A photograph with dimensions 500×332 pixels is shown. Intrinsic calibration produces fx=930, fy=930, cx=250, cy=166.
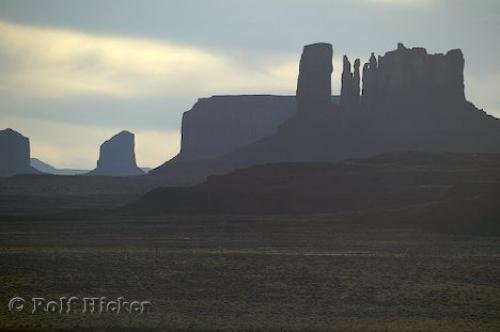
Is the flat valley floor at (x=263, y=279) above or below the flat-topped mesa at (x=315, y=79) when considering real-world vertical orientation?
below

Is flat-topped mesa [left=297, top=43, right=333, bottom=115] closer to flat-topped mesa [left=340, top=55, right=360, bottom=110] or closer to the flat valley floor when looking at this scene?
flat-topped mesa [left=340, top=55, right=360, bottom=110]

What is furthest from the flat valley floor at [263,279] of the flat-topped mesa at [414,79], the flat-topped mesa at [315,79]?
the flat-topped mesa at [315,79]

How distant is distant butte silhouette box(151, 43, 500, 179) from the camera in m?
124

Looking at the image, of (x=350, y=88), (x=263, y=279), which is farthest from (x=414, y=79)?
(x=263, y=279)

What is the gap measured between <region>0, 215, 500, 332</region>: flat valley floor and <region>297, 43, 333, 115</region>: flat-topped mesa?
79307 millimetres

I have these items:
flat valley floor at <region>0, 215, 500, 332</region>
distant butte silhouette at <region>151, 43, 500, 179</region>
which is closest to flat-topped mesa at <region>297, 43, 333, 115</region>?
distant butte silhouette at <region>151, 43, 500, 179</region>

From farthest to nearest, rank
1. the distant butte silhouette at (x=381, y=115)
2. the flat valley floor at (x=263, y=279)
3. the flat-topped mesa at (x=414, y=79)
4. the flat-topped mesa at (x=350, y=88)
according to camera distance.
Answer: the flat-topped mesa at (x=350, y=88)
the flat-topped mesa at (x=414, y=79)
the distant butte silhouette at (x=381, y=115)
the flat valley floor at (x=263, y=279)

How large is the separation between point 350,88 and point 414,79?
10.6m

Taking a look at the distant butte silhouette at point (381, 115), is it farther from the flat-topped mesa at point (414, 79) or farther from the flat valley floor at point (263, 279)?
the flat valley floor at point (263, 279)

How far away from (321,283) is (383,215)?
3686 cm

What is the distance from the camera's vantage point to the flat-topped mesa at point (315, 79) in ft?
465

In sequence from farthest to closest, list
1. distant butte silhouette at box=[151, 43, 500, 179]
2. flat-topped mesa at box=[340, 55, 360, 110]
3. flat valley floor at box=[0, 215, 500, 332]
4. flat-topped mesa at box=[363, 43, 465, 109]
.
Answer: flat-topped mesa at box=[340, 55, 360, 110] → flat-topped mesa at box=[363, 43, 465, 109] → distant butte silhouette at box=[151, 43, 500, 179] → flat valley floor at box=[0, 215, 500, 332]

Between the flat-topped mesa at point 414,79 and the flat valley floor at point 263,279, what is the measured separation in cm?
7440

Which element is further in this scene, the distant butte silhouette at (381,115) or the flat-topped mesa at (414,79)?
the flat-topped mesa at (414,79)
